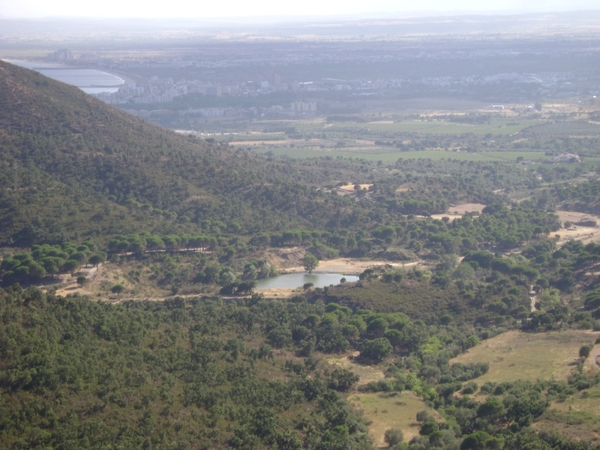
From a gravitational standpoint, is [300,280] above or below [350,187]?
below

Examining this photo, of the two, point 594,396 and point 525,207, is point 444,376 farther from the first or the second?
point 525,207

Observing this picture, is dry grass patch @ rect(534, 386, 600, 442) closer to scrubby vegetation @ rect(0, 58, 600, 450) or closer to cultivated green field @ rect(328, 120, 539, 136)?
scrubby vegetation @ rect(0, 58, 600, 450)

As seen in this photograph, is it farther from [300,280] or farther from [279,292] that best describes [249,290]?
[300,280]

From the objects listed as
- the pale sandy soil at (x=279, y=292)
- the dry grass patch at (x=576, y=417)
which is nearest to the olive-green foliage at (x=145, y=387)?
Answer: the dry grass patch at (x=576, y=417)

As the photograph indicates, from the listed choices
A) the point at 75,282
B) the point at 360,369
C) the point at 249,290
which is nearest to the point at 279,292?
the point at 249,290

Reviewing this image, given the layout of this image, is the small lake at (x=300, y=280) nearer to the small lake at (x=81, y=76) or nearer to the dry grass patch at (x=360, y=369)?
the dry grass patch at (x=360, y=369)

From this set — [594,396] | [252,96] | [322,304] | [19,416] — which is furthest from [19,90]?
[252,96]
